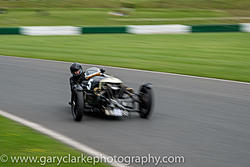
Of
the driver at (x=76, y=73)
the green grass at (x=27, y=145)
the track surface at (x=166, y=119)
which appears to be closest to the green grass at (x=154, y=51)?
the track surface at (x=166, y=119)

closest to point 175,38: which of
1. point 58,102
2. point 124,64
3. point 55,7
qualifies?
point 124,64

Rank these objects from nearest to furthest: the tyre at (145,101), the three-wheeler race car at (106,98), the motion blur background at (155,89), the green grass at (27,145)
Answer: the green grass at (27,145), the motion blur background at (155,89), the three-wheeler race car at (106,98), the tyre at (145,101)

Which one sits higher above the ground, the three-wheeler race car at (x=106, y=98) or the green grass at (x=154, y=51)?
the three-wheeler race car at (x=106, y=98)

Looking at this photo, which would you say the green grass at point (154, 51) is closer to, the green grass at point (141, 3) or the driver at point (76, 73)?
→ the driver at point (76, 73)

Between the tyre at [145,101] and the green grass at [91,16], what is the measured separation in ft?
107

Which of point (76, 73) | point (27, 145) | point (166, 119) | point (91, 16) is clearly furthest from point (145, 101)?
point (91, 16)

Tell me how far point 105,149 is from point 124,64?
10.5 metres

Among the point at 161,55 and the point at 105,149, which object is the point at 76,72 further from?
the point at 161,55

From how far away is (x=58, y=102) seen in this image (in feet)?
33.3

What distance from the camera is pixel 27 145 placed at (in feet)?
21.7

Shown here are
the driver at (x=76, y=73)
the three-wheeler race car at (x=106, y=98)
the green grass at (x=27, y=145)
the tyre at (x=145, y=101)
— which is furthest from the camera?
the driver at (x=76, y=73)

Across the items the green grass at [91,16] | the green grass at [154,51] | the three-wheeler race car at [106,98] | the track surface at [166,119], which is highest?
the three-wheeler race car at [106,98]

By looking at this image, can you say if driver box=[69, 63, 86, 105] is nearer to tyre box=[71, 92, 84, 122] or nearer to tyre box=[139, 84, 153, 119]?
tyre box=[71, 92, 84, 122]

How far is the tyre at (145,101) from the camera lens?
842 cm
